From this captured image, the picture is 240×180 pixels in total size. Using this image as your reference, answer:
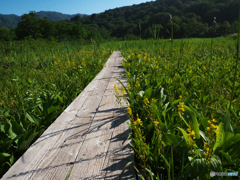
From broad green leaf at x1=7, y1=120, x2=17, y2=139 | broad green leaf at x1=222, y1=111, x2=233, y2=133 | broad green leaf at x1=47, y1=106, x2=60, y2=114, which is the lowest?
broad green leaf at x1=7, y1=120, x2=17, y2=139

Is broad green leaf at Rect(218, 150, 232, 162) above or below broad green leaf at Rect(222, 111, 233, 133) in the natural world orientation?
below

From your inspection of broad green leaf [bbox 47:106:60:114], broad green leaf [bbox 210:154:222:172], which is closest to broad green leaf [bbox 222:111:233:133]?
broad green leaf [bbox 210:154:222:172]

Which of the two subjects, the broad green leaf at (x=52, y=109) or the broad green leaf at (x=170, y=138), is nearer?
the broad green leaf at (x=170, y=138)

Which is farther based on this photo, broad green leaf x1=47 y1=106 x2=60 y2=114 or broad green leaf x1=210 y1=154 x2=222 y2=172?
broad green leaf x1=47 y1=106 x2=60 y2=114

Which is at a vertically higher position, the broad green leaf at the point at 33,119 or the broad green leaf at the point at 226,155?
the broad green leaf at the point at 226,155

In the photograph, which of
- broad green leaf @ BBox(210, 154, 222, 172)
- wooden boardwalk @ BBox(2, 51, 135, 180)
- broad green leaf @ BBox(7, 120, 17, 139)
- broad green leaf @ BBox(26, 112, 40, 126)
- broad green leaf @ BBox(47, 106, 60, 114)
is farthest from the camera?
broad green leaf @ BBox(47, 106, 60, 114)

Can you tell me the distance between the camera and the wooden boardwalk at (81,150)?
97cm

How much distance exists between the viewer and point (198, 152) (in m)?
0.89

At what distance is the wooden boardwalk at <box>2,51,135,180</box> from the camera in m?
0.97

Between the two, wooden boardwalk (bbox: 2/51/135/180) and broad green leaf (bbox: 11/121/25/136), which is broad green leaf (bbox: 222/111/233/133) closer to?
wooden boardwalk (bbox: 2/51/135/180)

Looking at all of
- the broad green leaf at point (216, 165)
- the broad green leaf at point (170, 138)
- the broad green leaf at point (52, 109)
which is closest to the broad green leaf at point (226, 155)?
the broad green leaf at point (216, 165)

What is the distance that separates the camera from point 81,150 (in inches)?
45.8

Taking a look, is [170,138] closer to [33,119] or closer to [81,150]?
[81,150]

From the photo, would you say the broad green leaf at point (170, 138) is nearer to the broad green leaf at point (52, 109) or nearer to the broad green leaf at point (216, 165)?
the broad green leaf at point (216, 165)
